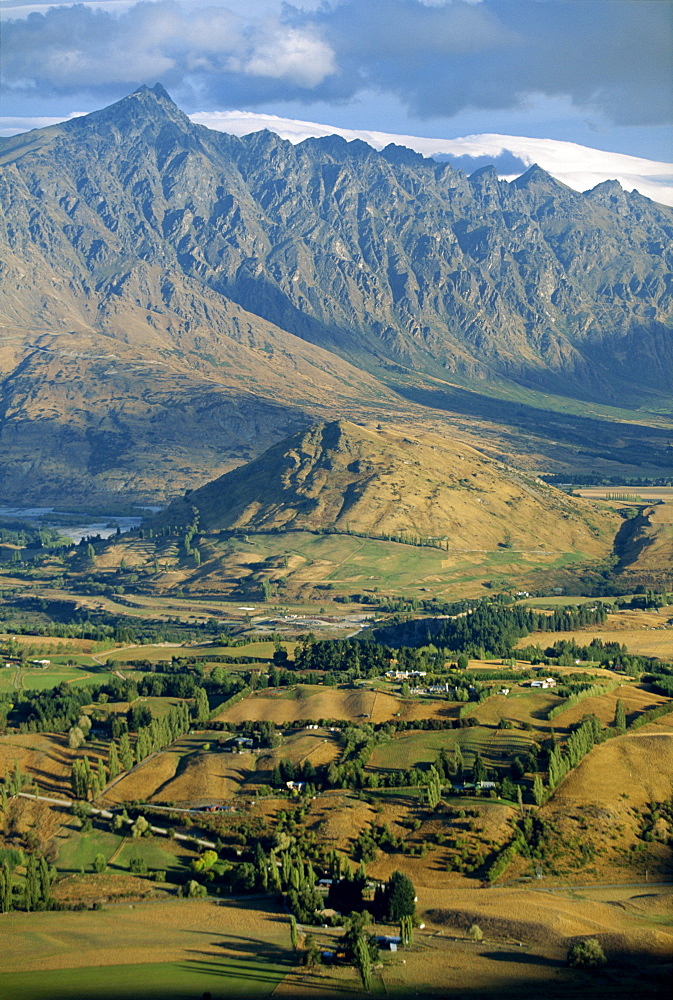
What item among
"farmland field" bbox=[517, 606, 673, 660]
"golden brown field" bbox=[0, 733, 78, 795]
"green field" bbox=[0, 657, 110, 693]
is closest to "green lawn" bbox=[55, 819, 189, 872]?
"golden brown field" bbox=[0, 733, 78, 795]

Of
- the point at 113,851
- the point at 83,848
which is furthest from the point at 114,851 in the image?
the point at 83,848

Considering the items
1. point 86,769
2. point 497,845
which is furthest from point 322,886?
point 86,769

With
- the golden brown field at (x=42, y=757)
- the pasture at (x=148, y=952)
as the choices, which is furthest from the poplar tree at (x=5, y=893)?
the golden brown field at (x=42, y=757)

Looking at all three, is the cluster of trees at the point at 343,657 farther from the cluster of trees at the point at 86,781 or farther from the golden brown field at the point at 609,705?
the cluster of trees at the point at 86,781

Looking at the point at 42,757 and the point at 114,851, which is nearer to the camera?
the point at 114,851

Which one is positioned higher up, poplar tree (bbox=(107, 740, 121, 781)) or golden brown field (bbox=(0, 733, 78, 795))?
poplar tree (bbox=(107, 740, 121, 781))

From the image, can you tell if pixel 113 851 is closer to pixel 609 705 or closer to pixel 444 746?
pixel 444 746

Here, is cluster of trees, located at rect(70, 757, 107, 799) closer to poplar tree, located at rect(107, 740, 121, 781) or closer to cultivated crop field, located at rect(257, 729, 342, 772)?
poplar tree, located at rect(107, 740, 121, 781)

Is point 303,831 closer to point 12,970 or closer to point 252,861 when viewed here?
point 252,861
